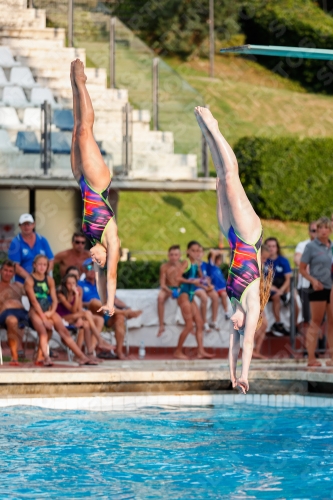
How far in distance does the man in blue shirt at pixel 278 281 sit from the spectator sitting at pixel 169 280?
47.8 inches

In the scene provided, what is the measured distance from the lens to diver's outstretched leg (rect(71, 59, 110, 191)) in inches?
302

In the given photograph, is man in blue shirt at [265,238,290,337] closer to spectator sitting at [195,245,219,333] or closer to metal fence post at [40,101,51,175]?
spectator sitting at [195,245,219,333]

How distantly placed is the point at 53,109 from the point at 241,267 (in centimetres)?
910

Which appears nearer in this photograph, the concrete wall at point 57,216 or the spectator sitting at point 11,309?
the spectator sitting at point 11,309

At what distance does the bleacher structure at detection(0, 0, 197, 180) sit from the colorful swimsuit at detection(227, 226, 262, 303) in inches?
290

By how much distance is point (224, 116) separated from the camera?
1248 inches

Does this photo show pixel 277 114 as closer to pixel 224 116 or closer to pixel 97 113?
pixel 224 116

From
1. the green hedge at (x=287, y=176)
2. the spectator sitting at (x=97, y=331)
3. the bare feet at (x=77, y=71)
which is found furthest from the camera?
the green hedge at (x=287, y=176)

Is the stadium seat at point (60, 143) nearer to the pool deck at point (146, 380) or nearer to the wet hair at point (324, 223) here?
the pool deck at point (146, 380)

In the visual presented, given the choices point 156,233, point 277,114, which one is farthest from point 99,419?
point 277,114

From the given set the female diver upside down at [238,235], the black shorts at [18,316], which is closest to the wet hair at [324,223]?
the black shorts at [18,316]

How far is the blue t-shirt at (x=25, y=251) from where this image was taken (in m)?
12.2

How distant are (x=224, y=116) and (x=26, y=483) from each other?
2538 centimetres

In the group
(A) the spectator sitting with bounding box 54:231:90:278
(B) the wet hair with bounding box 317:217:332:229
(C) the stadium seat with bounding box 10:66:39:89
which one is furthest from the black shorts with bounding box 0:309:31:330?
(C) the stadium seat with bounding box 10:66:39:89
